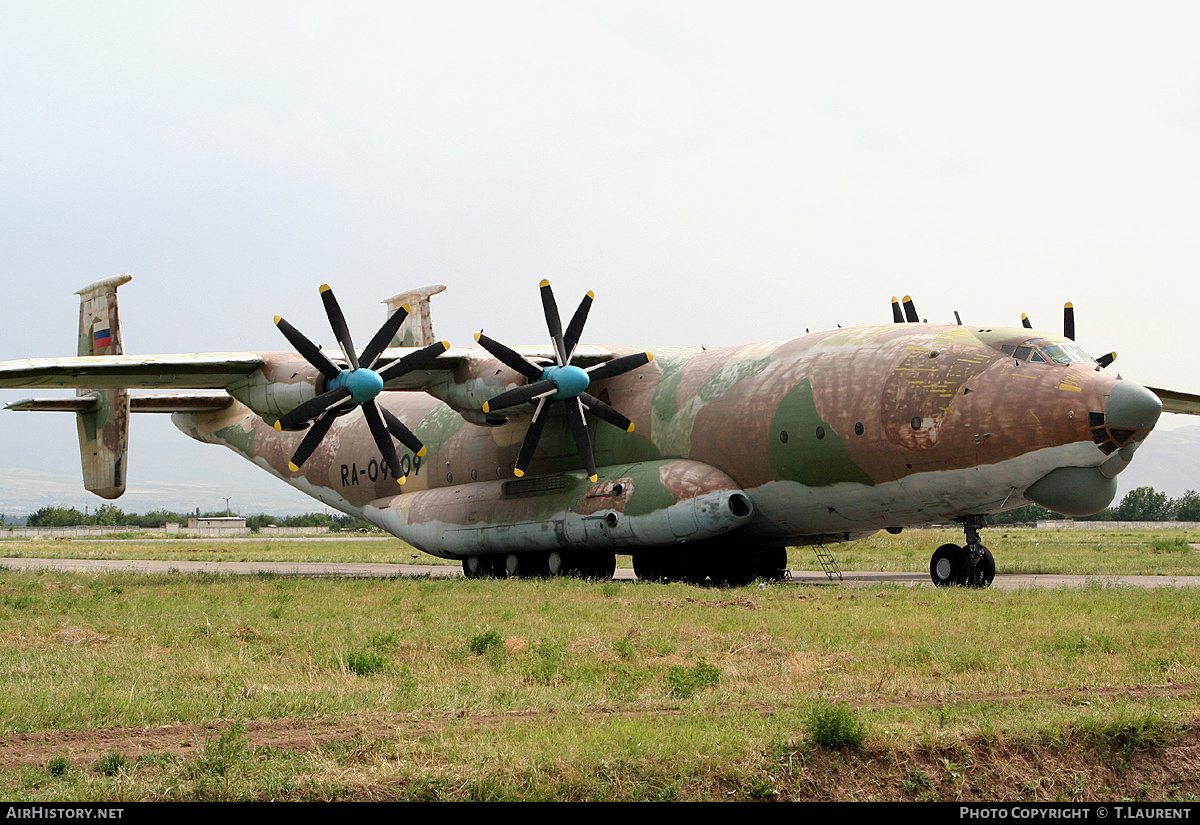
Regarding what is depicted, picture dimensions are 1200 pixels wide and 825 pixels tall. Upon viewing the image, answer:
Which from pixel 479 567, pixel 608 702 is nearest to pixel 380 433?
pixel 479 567

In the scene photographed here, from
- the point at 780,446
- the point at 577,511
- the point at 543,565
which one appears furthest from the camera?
the point at 543,565

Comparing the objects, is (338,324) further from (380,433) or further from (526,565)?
(526,565)

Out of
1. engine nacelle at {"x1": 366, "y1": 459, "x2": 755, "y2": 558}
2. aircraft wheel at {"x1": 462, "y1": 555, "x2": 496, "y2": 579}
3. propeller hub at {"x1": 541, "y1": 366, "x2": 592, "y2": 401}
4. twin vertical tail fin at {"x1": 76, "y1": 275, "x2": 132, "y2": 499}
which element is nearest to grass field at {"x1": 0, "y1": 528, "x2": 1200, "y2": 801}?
engine nacelle at {"x1": 366, "y1": 459, "x2": 755, "y2": 558}

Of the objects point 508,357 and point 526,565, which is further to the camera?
point 526,565

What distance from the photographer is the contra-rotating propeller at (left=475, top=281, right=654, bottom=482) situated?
2423 centimetres

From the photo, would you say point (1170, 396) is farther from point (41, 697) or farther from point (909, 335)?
point (41, 697)

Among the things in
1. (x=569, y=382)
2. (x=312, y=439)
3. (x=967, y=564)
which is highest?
(x=569, y=382)

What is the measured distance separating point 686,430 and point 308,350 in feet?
28.1

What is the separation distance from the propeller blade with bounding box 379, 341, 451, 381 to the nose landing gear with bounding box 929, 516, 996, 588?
11.6m

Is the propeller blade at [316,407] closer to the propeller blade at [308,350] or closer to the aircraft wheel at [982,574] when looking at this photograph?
the propeller blade at [308,350]

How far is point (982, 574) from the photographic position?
21.9m

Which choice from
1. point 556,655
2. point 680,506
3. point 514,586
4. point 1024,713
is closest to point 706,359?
point 680,506

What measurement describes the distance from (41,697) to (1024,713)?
8.83m

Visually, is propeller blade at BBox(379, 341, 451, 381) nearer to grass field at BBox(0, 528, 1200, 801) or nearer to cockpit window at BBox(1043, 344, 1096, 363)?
grass field at BBox(0, 528, 1200, 801)
